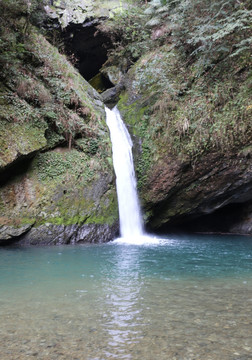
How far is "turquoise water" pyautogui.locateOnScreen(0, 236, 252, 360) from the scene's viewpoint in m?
2.29

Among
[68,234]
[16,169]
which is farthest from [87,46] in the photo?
[68,234]

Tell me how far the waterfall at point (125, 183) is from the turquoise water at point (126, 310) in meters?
5.01

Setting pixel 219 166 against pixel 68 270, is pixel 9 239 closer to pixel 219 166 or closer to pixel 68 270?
pixel 68 270

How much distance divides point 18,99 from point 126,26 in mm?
10405

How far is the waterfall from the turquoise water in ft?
16.5

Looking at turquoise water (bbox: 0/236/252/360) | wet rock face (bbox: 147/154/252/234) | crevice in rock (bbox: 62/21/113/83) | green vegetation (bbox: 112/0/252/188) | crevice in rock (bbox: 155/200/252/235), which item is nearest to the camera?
turquoise water (bbox: 0/236/252/360)

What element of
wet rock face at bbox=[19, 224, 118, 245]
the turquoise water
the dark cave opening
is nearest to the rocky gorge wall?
wet rock face at bbox=[19, 224, 118, 245]

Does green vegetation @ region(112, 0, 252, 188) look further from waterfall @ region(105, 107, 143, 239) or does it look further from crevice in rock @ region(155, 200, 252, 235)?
crevice in rock @ region(155, 200, 252, 235)

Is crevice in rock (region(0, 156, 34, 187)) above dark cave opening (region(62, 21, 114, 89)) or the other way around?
the other way around

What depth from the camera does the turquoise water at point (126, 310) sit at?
7.52 feet

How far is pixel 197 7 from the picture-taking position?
42.3 ft

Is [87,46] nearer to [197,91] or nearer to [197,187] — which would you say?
[197,91]

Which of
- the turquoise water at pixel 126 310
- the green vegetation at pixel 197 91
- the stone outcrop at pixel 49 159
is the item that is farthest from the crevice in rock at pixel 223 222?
the turquoise water at pixel 126 310

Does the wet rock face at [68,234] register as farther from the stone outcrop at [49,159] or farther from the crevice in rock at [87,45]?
the crevice in rock at [87,45]
